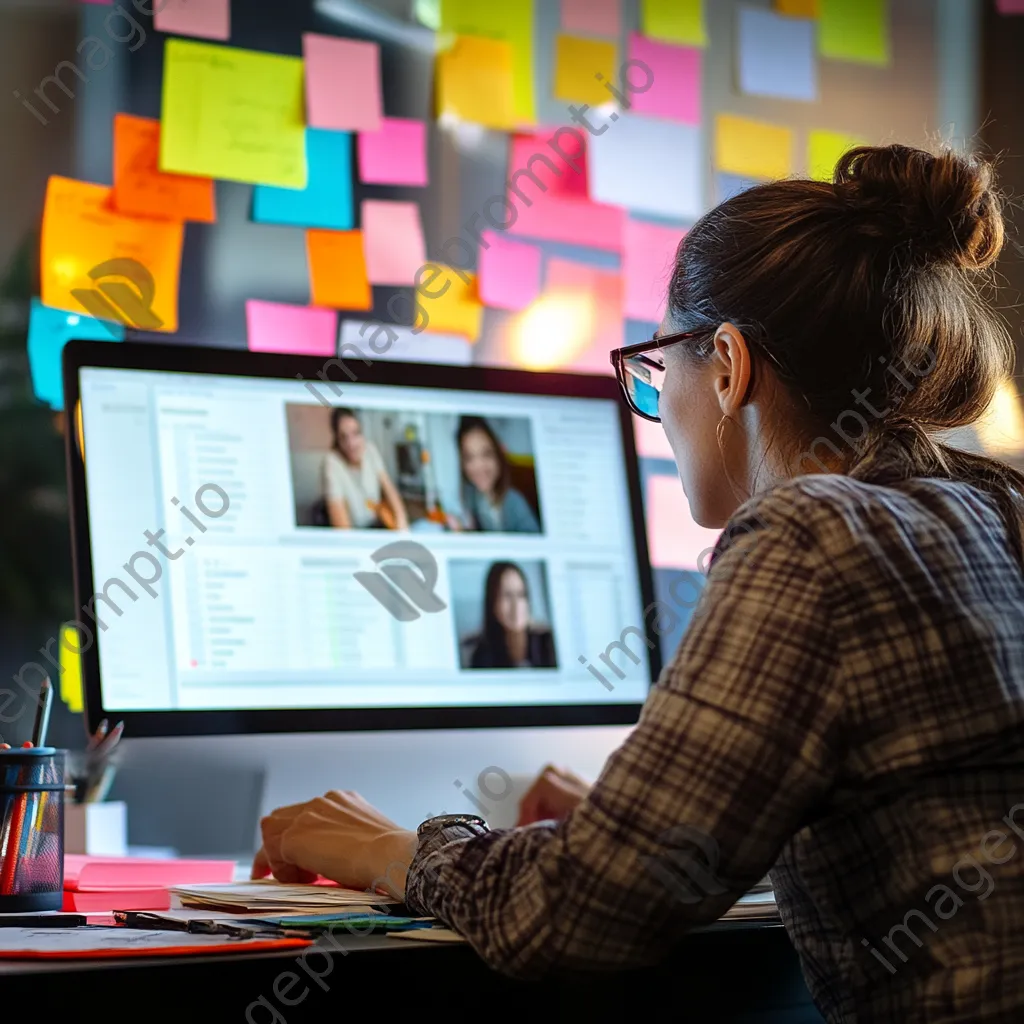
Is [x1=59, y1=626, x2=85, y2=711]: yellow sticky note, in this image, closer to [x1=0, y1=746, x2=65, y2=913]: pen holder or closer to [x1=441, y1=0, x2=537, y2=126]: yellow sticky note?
[x1=0, y1=746, x2=65, y2=913]: pen holder

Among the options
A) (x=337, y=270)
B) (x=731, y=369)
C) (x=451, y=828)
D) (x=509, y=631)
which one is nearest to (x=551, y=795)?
(x=509, y=631)

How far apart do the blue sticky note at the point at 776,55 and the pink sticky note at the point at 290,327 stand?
2.33 feet

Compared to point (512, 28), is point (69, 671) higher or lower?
lower

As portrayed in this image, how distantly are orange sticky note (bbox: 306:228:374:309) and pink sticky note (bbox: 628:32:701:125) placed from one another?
0.45m

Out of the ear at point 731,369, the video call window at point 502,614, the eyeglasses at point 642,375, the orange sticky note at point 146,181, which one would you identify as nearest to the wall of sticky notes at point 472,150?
the orange sticky note at point 146,181

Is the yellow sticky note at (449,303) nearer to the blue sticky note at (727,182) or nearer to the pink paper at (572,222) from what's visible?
the pink paper at (572,222)

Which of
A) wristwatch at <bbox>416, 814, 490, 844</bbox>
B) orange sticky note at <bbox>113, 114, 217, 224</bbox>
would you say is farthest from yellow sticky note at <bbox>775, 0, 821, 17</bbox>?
wristwatch at <bbox>416, 814, 490, 844</bbox>

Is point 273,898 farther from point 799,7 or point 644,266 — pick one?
point 799,7

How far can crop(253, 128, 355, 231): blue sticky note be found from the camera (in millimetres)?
1513

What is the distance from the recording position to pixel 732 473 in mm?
950

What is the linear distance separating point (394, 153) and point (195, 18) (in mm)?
275

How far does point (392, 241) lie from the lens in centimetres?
158

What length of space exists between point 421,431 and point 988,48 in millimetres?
1194

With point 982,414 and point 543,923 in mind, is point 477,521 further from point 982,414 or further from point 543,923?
point 543,923
